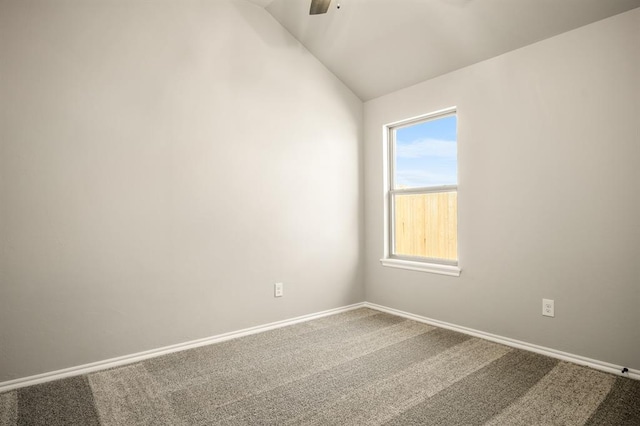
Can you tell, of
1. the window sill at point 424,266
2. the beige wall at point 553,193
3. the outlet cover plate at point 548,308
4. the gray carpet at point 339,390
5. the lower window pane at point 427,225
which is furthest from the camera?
the lower window pane at point 427,225

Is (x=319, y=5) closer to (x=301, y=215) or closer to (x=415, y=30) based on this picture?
(x=415, y=30)

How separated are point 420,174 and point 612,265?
68.4 inches

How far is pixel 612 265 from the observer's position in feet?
7.71

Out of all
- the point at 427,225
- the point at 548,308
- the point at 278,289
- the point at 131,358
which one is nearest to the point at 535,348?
the point at 548,308

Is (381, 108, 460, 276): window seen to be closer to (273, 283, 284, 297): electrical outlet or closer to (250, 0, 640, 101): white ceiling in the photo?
(250, 0, 640, 101): white ceiling

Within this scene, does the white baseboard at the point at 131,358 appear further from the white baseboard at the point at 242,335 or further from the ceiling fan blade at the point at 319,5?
the ceiling fan blade at the point at 319,5

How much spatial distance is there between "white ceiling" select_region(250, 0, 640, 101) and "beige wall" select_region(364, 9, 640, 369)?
127mm

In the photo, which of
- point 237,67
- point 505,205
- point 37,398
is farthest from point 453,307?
point 37,398

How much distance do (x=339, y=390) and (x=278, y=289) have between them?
1360 millimetres

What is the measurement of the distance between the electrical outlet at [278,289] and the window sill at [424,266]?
1.16m

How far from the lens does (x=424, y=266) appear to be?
11.3ft

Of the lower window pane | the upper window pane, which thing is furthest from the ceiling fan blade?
the lower window pane

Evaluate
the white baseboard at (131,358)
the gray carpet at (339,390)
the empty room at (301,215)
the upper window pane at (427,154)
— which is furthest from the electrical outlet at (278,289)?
the upper window pane at (427,154)

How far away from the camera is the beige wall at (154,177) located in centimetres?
225
